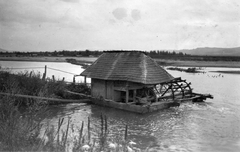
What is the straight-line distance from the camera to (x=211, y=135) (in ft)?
35.5

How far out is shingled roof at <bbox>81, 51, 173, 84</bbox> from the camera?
48.3 feet

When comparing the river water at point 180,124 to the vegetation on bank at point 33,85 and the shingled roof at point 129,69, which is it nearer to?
the vegetation on bank at point 33,85

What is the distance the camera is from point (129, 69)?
1535 centimetres

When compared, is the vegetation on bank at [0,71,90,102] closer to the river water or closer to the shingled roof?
the river water

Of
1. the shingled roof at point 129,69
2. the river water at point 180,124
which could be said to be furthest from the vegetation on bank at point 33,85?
the shingled roof at point 129,69

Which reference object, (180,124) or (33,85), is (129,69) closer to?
(180,124)

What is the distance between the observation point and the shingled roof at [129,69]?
1471 centimetres

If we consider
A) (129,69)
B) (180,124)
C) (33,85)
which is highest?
(129,69)

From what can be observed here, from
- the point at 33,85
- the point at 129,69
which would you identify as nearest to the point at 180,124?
the point at 129,69

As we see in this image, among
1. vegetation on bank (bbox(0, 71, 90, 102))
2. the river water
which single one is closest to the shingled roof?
the river water

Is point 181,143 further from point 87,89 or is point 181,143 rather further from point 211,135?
point 87,89

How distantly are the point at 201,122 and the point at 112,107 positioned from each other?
6009 mm

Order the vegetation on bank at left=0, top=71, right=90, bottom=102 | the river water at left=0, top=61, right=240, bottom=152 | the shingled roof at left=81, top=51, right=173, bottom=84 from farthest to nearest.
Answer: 1. the vegetation on bank at left=0, top=71, right=90, bottom=102
2. the shingled roof at left=81, top=51, right=173, bottom=84
3. the river water at left=0, top=61, right=240, bottom=152

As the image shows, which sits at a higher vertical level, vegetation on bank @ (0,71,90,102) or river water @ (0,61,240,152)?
vegetation on bank @ (0,71,90,102)
